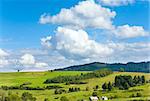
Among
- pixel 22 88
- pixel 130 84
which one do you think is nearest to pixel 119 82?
pixel 130 84

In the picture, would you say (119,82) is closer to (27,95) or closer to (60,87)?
(60,87)

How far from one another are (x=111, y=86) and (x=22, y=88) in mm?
42354

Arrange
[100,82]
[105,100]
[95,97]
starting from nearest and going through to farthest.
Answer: [105,100]
[95,97]
[100,82]

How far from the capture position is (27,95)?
12569cm

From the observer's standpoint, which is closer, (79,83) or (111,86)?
(111,86)

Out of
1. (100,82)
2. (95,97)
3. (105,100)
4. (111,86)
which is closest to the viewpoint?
(105,100)

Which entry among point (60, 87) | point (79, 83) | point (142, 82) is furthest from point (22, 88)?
point (142, 82)

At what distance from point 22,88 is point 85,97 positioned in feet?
148

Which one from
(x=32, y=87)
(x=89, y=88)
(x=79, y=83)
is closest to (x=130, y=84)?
(x=89, y=88)

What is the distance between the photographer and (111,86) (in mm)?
162125

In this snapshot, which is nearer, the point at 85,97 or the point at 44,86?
the point at 85,97

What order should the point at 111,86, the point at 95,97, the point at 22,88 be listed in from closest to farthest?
the point at 95,97, the point at 111,86, the point at 22,88

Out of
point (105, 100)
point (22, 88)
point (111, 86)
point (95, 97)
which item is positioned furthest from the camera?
point (22, 88)

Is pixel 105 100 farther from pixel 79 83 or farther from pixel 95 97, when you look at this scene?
pixel 79 83
